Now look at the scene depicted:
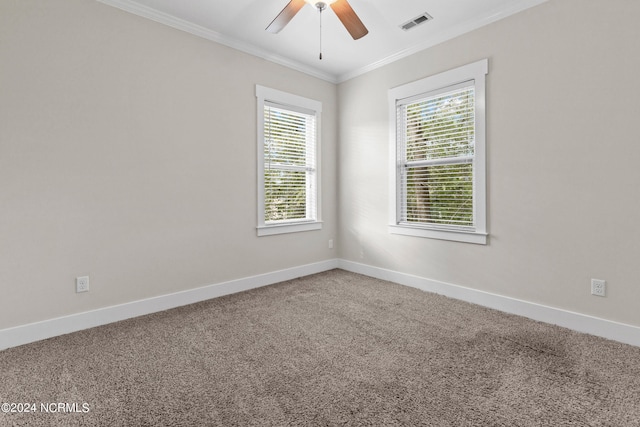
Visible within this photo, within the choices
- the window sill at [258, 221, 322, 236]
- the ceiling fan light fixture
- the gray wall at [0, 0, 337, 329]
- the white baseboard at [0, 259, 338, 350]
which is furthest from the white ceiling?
the white baseboard at [0, 259, 338, 350]

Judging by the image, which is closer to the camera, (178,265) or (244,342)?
Answer: (244,342)

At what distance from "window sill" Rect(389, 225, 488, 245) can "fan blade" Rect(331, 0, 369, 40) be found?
208cm

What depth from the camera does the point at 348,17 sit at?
2.45 meters

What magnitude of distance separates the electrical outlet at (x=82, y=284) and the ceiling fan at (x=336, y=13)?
2544 millimetres

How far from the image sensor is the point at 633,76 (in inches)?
89.0

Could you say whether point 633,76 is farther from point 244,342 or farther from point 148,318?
point 148,318

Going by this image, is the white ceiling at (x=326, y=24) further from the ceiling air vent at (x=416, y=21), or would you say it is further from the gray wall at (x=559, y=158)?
the gray wall at (x=559, y=158)

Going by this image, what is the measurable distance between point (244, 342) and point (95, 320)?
1328mm

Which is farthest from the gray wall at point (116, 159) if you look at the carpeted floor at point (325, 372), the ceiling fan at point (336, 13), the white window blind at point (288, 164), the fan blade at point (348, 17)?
the fan blade at point (348, 17)

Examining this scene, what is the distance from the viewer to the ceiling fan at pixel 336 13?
236 cm

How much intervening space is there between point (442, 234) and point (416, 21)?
213 cm

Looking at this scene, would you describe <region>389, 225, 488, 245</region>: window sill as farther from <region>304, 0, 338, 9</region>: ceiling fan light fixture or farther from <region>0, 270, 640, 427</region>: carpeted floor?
<region>304, 0, 338, 9</region>: ceiling fan light fixture

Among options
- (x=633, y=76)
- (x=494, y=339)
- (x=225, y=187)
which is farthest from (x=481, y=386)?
(x=225, y=187)

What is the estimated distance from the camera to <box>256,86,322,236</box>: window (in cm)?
375
